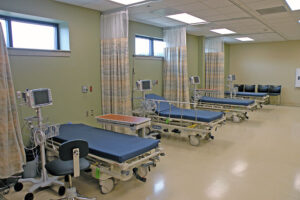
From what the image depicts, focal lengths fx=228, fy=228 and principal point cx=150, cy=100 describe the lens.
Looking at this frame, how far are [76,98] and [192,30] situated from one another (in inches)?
173

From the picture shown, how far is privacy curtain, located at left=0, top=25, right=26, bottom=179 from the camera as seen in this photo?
2523 mm

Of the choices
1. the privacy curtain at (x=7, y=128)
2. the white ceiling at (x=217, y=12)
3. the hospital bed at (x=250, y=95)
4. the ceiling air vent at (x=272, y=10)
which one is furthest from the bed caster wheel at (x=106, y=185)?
the hospital bed at (x=250, y=95)

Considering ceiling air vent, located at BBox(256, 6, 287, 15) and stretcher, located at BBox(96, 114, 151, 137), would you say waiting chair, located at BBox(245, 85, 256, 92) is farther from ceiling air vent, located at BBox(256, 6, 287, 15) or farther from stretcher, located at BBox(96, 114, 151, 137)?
stretcher, located at BBox(96, 114, 151, 137)

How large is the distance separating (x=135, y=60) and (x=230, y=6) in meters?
2.63

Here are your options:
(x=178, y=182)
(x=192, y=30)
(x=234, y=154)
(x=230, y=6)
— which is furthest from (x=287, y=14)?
(x=178, y=182)

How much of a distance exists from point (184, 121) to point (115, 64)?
1.93 m

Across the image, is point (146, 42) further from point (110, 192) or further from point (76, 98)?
point (110, 192)

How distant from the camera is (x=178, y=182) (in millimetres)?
3117

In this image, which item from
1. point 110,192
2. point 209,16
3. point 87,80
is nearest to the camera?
point 110,192

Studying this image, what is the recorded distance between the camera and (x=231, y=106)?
707 centimetres

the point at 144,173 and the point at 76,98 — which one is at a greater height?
the point at 76,98

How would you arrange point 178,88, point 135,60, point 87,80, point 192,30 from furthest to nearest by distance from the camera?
point 192,30
point 178,88
point 135,60
point 87,80

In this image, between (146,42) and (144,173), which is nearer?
(144,173)

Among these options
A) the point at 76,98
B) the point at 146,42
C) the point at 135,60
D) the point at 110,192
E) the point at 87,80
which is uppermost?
the point at 146,42
